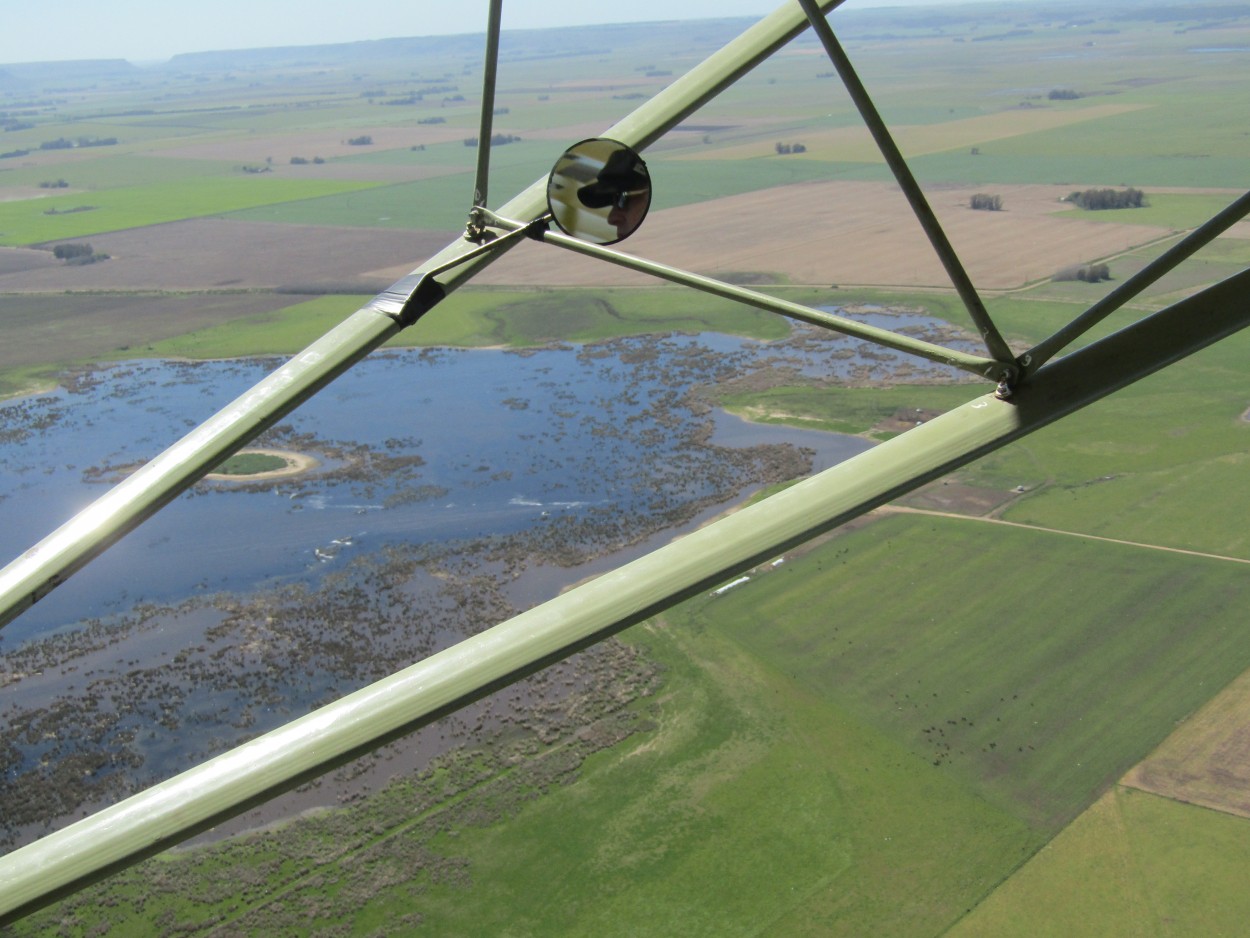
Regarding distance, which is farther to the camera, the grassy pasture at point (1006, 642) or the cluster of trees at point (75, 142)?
the cluster of trees at point (75, 142)

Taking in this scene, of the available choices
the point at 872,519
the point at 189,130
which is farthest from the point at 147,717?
the point at 189,130

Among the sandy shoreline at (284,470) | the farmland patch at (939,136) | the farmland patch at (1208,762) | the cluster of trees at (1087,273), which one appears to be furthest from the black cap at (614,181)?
the farmland patch at (939,136)

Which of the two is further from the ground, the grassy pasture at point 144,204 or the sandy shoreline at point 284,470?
the grassy pasture at point 144,204

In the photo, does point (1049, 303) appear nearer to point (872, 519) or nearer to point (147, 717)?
point (872, 519)

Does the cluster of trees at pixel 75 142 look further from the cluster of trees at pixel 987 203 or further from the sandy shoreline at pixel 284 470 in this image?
the sandy shoreline at pixel 284 470

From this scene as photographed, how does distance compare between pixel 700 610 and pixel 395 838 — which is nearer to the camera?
pixel 395 838
